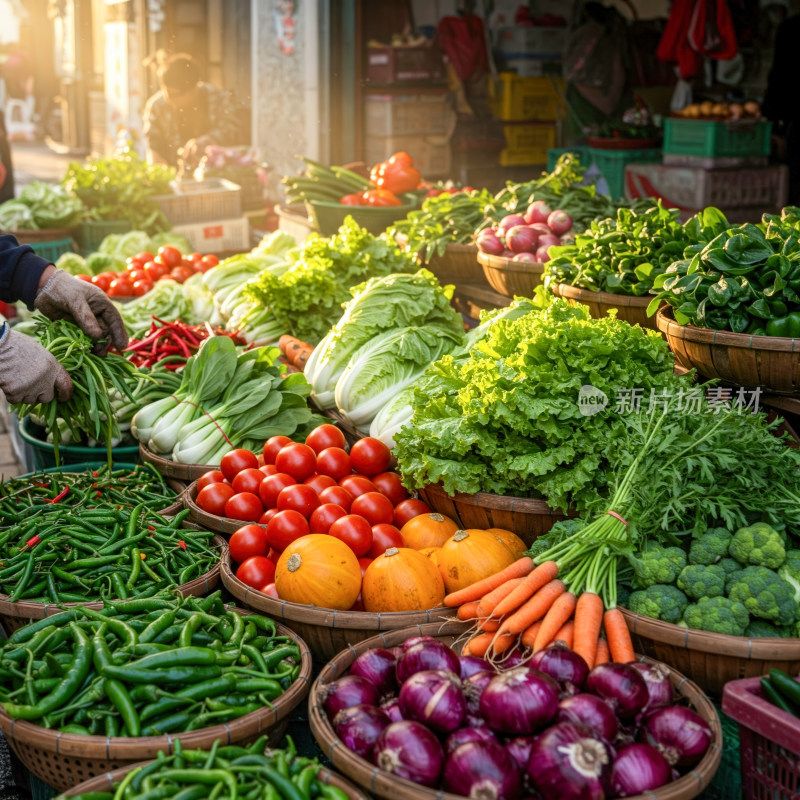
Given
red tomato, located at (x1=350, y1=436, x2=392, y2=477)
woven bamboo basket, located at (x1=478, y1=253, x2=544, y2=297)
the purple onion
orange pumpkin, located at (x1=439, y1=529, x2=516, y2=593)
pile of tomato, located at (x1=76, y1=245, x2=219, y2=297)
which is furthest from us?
pile of tomato, located at (x1=76, y1=245, x2=219, y2=297)

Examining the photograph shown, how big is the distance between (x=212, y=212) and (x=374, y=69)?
2825 millimetres

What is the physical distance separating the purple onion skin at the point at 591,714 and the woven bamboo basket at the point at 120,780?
21.3 inches

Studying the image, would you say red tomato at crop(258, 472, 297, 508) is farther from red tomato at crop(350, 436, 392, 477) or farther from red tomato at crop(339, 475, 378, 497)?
red tomato at crop(350, 436, 392, 477)

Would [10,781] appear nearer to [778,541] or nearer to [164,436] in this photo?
[164,436]

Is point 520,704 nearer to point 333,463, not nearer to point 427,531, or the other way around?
point 427,531

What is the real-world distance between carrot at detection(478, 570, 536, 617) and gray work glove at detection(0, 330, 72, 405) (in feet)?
6.35

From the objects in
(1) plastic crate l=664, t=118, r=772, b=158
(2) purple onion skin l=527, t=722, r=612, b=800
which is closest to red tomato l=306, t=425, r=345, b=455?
(2) purple onion skin l=527, t=722, r=612, b=800

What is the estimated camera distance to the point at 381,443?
3896 millimetres

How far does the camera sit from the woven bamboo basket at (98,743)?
232 cm

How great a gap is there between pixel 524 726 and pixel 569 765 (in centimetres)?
17

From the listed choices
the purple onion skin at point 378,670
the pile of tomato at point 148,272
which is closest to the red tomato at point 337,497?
the purple onion skin at point 378,670

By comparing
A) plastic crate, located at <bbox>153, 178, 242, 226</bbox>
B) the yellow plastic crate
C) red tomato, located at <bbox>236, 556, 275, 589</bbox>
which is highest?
the yellow plastic crate

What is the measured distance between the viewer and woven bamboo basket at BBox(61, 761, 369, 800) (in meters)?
2.19

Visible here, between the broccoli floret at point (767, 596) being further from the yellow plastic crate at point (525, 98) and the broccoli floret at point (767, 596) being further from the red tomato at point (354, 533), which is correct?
the yellow plastic crate at point (525, 98)
